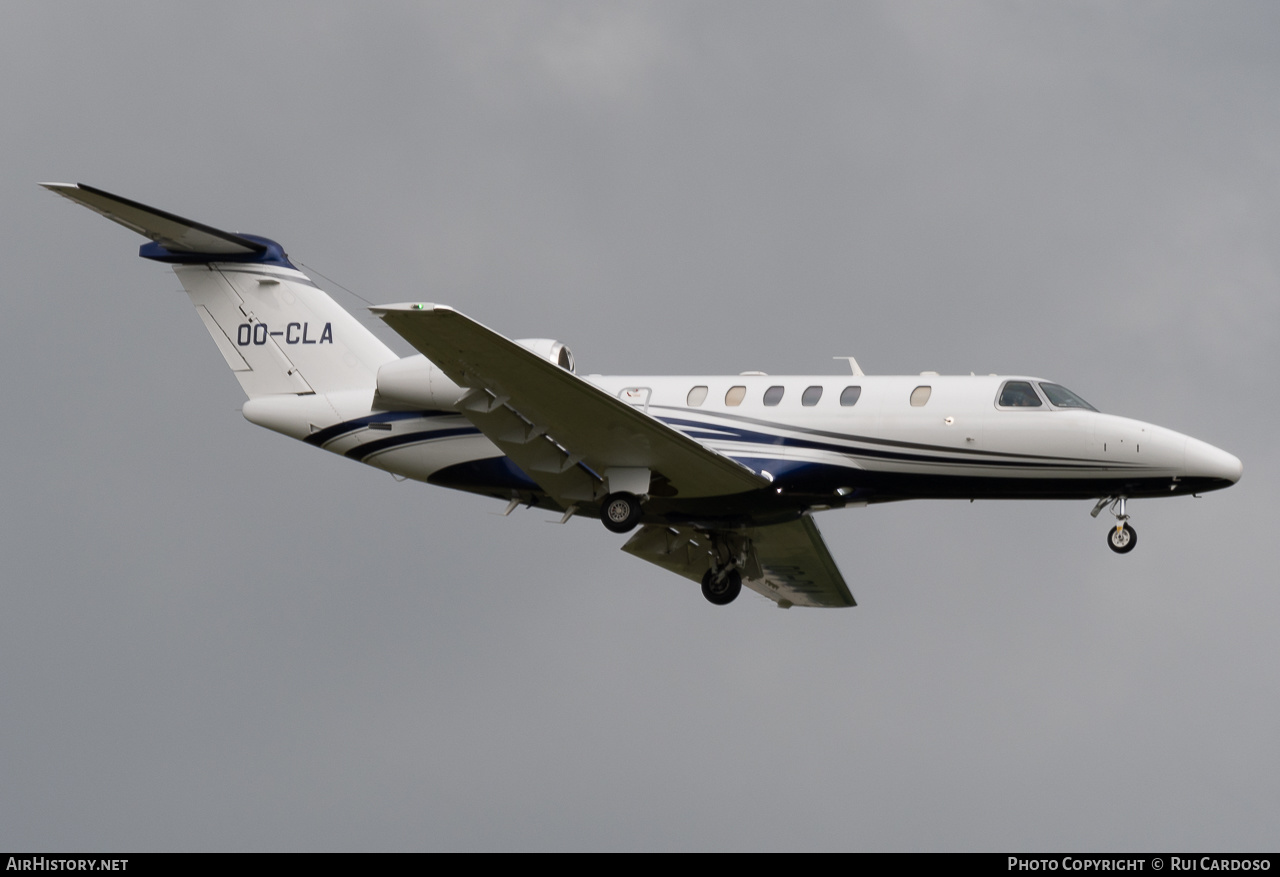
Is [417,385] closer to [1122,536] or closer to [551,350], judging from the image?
[551,350]

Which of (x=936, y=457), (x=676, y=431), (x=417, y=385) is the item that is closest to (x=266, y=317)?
(x=417, y=385)

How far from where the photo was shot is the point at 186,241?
86.4 ft

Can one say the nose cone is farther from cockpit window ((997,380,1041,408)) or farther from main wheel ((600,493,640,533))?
main wheel ((600,493,640,533))

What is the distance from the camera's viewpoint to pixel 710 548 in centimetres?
2719

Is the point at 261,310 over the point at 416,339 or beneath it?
over

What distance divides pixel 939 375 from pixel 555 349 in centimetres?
590

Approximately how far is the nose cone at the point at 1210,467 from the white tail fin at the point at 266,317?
12.8 metres

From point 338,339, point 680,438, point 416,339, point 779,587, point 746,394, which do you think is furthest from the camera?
point 779,587

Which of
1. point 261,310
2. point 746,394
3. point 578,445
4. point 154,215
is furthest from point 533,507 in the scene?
point 154,215

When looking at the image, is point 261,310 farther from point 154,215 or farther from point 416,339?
point 416,339

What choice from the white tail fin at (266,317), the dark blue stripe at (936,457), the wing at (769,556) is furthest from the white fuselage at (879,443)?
the white tail fin at (266,317)

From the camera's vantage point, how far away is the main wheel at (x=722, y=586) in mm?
27234

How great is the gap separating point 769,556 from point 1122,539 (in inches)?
261

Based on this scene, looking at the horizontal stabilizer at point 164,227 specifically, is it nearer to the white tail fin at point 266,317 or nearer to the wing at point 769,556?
the white tail fin at point 266,317
